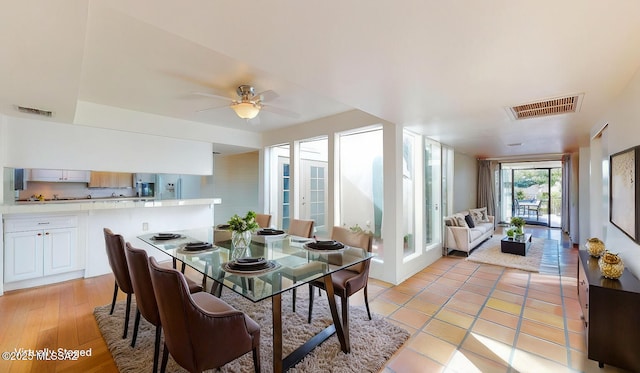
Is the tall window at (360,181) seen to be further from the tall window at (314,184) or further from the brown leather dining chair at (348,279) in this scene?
the brown leather dining chair at (348,279)

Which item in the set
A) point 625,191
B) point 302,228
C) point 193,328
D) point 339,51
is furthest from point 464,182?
point 193,328

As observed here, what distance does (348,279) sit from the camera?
2.29 meters

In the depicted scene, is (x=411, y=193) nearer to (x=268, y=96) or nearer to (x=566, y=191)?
(x=268, y=96)

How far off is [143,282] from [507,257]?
5515 mm

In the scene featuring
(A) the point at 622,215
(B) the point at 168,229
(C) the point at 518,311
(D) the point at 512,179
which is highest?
(D) the point at 512,179

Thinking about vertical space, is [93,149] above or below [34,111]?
below

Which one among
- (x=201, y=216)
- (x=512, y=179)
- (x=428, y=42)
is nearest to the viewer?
(x=428, y=42)

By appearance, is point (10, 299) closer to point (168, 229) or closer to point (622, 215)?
point (168, 229)

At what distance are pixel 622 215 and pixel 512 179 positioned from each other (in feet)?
26.4

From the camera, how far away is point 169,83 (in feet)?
9.14

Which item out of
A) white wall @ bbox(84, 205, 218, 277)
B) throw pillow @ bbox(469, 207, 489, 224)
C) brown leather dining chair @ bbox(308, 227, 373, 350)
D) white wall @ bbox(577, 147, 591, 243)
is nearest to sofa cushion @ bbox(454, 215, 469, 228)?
throw pillow @ bbox(469, 207, 489, 224)

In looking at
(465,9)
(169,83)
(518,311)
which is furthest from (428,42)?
(518,311)

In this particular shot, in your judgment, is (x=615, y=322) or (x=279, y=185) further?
(x=279, y=185)

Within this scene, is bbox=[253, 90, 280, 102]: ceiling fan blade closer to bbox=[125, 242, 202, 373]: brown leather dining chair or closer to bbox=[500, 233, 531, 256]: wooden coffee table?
bbox=[125, 242, 202, 373]: brown leather dining chair
